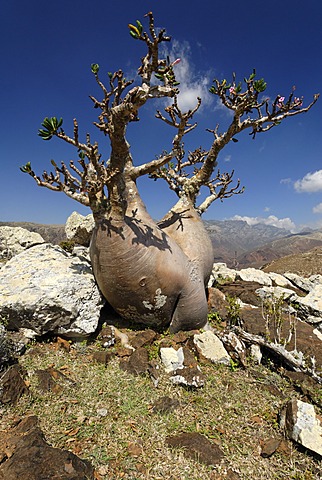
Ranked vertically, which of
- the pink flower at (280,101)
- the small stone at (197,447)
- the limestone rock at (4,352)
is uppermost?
the pink flower at (280,101)

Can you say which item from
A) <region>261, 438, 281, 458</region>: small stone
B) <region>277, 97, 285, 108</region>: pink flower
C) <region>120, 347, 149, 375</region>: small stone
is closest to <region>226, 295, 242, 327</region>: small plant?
<region>120, 347, 149, 375</region>: small stone

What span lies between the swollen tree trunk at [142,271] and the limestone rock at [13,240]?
10895 millimetres

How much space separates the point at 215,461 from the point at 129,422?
1301 millimetres

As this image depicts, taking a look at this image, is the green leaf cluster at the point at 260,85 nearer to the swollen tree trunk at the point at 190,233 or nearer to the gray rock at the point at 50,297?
the swollen tree trunk at the point at 190,233

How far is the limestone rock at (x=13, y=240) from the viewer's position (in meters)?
15.0

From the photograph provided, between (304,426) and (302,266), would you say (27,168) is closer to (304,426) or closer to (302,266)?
(304,426)

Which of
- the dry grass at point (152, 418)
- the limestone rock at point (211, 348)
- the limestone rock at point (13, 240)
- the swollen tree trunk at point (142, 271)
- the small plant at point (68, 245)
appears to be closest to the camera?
the dry grass at point (152, 418)

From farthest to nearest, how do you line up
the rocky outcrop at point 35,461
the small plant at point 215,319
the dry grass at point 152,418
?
the small plant at point 215,319 → the dry grass at point 152,418 → the rocky outcrop at point 35,461

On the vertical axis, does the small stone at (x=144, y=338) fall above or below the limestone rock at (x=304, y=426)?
above

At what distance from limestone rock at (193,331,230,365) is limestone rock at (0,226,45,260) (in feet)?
41.6

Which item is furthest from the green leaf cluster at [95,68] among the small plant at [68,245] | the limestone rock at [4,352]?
the small plant at [68,245]

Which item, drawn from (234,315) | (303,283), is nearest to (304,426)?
(234,315)

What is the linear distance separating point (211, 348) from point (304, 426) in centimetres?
227

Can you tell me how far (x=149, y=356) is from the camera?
537cm
